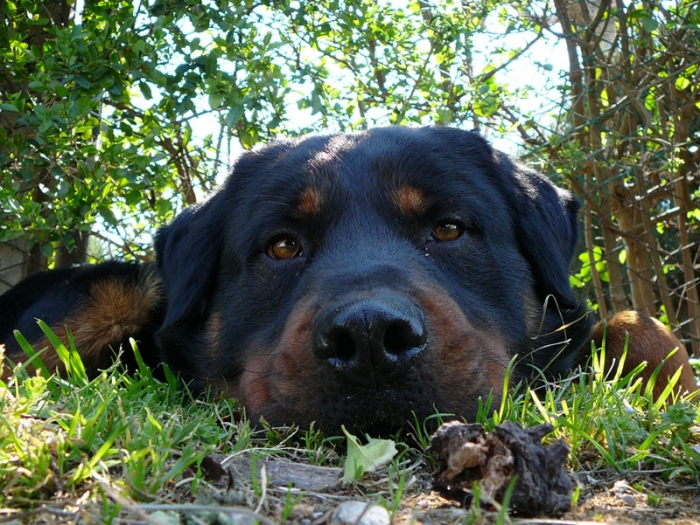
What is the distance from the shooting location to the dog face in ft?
7.89

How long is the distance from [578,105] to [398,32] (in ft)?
5.93

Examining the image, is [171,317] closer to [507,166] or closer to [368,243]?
[368,243]

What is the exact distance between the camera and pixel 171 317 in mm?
3521

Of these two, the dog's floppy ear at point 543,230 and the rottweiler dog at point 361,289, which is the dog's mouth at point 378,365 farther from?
the dog's floppy ear at point 543,230

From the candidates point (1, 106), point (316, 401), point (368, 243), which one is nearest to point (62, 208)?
point (1, 106)

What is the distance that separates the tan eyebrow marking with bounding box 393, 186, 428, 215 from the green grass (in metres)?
0.93

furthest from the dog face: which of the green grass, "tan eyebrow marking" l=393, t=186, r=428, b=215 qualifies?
the green grass

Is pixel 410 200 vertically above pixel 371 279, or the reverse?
pixel 410 200

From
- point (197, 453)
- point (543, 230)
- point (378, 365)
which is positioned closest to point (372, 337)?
point (378, 365)

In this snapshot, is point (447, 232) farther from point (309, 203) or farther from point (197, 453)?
point (197, 453)

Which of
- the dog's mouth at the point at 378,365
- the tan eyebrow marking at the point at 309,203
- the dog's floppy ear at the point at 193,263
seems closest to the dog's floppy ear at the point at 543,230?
the dog's mouth at the point at 378,365

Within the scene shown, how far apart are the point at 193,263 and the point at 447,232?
1260 millimetres

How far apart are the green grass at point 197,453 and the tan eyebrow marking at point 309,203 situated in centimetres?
88

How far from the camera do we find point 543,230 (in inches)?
137
